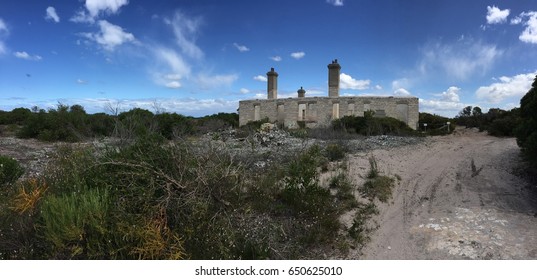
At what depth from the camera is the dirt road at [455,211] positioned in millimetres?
4867

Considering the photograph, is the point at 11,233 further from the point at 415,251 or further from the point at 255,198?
the point at 415,251

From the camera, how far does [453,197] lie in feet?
23.7

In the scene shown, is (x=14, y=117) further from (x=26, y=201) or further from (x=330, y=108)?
(x=26, y=201)

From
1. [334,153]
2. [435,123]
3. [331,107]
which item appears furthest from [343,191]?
[435,123]

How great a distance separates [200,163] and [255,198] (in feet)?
4.48

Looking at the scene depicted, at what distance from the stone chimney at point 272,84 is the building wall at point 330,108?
826 mm

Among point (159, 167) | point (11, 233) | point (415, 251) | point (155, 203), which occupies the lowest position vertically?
point (415, 251)

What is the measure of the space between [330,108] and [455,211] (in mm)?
17398

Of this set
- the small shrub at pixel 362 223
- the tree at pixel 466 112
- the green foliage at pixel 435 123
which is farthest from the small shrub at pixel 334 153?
the tree at pixel 466 112

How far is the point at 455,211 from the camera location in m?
6.36

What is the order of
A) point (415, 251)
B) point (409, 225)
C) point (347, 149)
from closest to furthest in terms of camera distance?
point (415, 251) → point (409, 225) → point (347, 149)

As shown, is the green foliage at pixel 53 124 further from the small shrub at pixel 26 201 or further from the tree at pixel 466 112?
the tree at pixel 466 112

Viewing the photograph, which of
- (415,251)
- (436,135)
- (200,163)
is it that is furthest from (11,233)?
(436,135)

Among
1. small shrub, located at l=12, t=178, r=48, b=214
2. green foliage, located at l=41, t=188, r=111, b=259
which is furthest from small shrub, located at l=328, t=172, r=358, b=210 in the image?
small shrub, located at l=12, t=178, r=48, b=214
